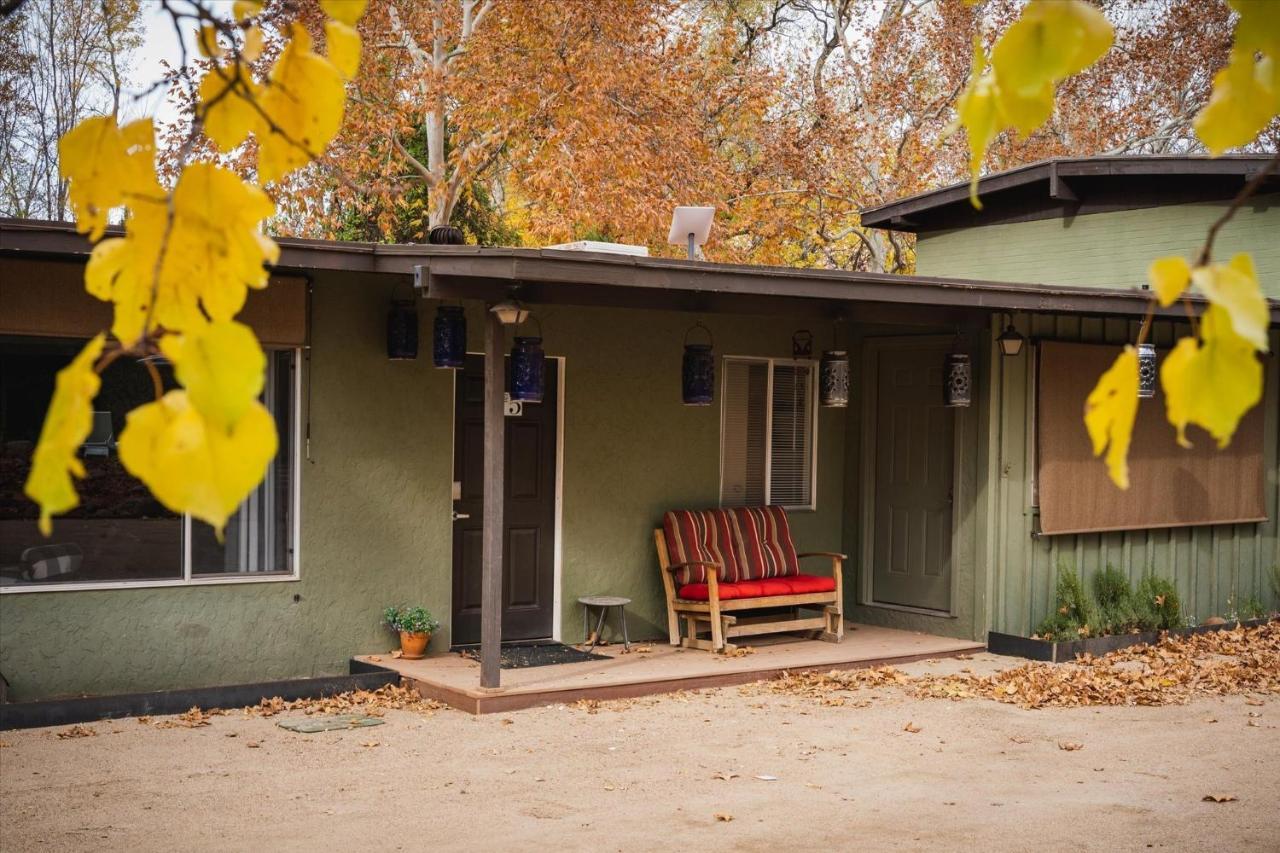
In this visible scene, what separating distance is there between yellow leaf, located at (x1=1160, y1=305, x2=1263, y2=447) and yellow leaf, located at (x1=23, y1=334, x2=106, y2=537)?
0.92 meters

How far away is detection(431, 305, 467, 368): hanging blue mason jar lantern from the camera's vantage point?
889cm

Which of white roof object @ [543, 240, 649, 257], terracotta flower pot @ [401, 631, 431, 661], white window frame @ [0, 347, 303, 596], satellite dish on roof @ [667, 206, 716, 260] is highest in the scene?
satellite dish on roof @ [667, 206, 716, 260]

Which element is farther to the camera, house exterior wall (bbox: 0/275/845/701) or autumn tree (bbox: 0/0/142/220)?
autumn tree (bbox: 0/0/142/220)

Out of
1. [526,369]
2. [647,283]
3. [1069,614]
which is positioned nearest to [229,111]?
[647,283]

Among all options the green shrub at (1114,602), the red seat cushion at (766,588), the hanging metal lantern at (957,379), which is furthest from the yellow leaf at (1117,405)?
the green shrub at (1114,602)

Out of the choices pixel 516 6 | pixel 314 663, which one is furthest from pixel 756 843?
pixel 516 6

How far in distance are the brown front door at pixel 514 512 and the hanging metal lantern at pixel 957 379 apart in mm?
2818

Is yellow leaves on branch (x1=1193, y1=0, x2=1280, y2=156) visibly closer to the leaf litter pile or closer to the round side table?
the leaf litter pile

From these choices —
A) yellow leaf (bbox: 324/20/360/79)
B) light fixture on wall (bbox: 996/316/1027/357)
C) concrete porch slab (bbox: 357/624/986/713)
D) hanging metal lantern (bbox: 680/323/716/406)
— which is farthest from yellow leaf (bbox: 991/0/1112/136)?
light fixture on wall (bbox: 996/316/1027/357)

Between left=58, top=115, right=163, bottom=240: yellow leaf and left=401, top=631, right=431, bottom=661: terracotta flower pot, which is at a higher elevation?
left=58, top=115, right=163, bottom=240: yellow leaf

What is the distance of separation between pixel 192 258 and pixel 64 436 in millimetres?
236

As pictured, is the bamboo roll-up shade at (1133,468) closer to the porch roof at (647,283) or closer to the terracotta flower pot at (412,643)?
the porch roof at (647,283)

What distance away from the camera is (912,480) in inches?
437

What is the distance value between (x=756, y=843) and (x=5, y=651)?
4529 millimetres
